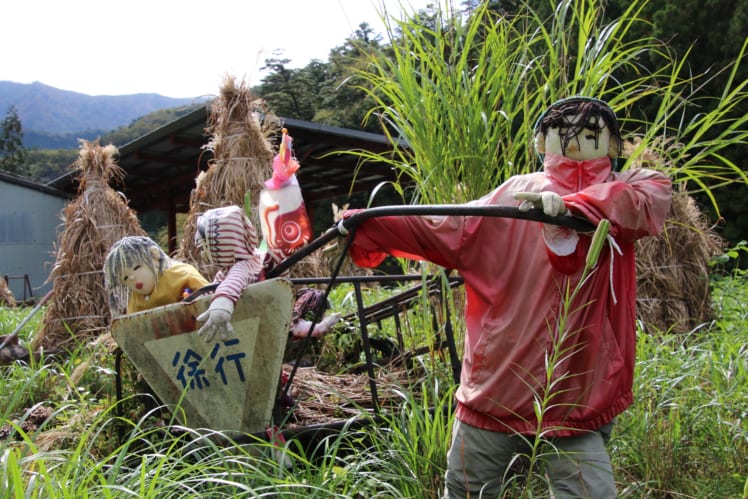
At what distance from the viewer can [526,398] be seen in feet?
5.62

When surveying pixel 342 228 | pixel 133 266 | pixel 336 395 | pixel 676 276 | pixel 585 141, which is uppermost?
pixel 585 141

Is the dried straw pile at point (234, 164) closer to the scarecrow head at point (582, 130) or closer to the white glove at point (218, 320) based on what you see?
the white glove at point (218, 320)

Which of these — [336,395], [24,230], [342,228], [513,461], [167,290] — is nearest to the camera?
[513,461]

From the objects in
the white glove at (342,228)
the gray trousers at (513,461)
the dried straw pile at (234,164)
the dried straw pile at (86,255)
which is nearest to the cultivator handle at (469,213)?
the white glove at (342,228)

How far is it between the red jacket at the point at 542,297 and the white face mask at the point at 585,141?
27mm

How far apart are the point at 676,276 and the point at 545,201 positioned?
13.9 feet

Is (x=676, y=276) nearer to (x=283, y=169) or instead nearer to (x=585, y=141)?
(x=283, y=169)

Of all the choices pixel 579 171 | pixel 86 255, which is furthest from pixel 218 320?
pixel 86 255

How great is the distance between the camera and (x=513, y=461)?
67.0 inches

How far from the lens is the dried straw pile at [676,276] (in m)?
5.12

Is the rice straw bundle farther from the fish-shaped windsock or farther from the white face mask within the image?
the white face mask

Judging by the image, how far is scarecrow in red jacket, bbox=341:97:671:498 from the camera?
1647 millimetres

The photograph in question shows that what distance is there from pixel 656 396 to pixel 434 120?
1.45 meters

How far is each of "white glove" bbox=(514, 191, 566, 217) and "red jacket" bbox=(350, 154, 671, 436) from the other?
8 centimetres
